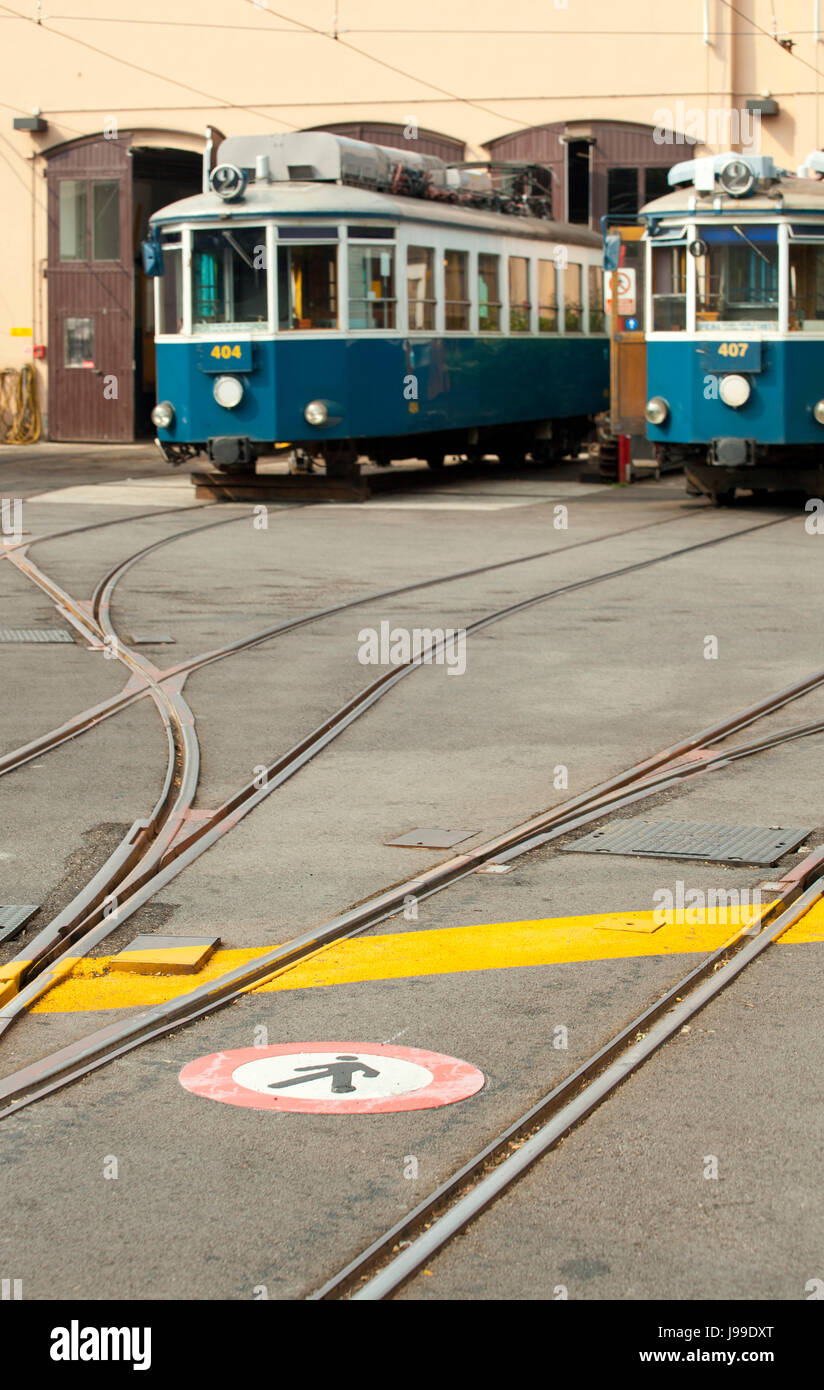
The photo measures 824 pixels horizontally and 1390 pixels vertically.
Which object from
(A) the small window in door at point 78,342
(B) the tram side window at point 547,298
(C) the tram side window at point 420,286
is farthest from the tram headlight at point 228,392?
(A) the small window in door at point 78,342

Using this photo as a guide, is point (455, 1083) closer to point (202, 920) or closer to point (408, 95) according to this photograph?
point (202, 920)

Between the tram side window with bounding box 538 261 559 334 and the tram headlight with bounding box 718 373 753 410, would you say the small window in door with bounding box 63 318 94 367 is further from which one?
the tram headlight with bounding box 718 373 753 410

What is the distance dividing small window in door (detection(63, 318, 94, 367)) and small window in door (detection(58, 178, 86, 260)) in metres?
1.22

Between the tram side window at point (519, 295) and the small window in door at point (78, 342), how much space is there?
1120 centimetres

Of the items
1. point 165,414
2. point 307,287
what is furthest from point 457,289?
point 165,414

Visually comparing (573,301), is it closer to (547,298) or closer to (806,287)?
(547,298)

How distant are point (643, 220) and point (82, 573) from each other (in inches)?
343

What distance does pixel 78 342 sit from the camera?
3597cm

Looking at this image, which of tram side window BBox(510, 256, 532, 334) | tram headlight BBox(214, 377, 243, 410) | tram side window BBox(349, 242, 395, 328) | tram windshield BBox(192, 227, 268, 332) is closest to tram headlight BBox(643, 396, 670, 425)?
tram side window BBox(349, 242, 395, 328)

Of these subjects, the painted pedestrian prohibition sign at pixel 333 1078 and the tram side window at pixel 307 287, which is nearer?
the painted pedestrian prohibition sign at pixel 333 1078

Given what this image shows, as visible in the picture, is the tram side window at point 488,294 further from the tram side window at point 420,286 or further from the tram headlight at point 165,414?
the tram headlight at point 165,414

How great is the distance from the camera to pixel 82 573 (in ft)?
55.1

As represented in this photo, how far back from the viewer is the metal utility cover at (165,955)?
6430 millimetres

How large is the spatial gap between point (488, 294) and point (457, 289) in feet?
3.64
